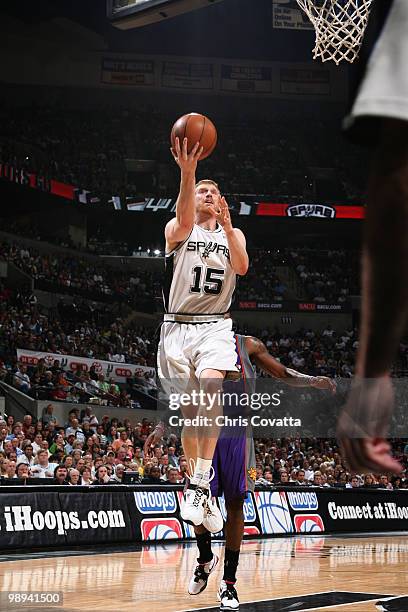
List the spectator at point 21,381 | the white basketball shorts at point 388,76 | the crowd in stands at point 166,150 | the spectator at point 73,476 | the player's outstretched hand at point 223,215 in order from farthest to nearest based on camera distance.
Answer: the crowd in stands at point 166,150, the spectator at point 21,381, the spectator at point 73,476, the player's outstretched hand at point 223,215, the white basketball shorts at point 388,76

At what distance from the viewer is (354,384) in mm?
1521

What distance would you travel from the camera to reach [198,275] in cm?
551

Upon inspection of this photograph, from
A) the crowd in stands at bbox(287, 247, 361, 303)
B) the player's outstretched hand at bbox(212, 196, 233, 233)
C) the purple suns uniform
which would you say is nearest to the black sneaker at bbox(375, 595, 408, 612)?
the purple suns uniform

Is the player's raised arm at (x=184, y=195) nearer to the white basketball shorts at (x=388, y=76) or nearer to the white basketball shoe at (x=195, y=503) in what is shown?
the white basketball shoe at (x=195, y=503)

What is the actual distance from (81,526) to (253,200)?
20838mm

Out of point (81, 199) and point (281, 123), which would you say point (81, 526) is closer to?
point (81, 199)

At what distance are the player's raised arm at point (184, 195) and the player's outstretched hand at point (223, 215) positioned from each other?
1.07ft

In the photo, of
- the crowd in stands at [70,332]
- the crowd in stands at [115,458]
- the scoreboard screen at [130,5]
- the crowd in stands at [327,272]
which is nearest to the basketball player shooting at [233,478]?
the crowd in stands at [115,458]

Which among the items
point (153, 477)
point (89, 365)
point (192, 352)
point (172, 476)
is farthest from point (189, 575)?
point (89, 365)

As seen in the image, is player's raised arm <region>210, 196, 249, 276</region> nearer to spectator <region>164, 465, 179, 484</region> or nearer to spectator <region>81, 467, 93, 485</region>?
spectator <region>81, 467, 93, 485</region>

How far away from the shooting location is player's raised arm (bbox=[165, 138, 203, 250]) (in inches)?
178

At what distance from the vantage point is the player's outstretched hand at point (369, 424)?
146 cm

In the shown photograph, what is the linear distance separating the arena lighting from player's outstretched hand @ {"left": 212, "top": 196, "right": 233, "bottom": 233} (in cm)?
315

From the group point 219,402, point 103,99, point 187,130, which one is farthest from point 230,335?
point 103,99
